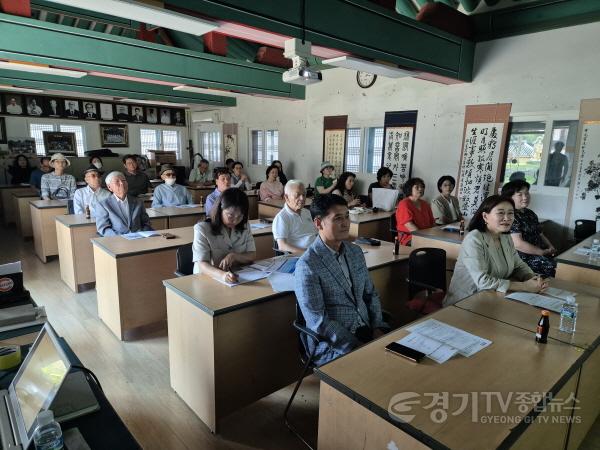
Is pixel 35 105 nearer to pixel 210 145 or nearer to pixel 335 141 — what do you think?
pixel 210 145

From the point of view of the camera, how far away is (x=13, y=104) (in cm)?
920

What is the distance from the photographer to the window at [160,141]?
11.4 m

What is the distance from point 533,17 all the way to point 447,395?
504 centimetres

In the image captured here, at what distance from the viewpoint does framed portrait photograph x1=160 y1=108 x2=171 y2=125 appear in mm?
11586

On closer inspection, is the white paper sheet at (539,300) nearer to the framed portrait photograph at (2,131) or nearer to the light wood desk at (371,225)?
the light wood desk at (371,225)

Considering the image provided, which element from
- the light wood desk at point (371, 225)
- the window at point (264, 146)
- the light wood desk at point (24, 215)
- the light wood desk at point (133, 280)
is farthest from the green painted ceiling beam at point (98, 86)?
the light wood desk at point (371, 225)

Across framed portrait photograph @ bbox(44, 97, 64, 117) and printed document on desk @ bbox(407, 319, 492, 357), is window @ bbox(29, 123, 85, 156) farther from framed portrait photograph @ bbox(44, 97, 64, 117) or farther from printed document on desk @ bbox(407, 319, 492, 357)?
printed document on desk @ bbox(407, 319, 492, 357)

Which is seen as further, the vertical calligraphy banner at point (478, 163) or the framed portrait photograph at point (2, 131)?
the framed portrait photograph at point (2, 131)

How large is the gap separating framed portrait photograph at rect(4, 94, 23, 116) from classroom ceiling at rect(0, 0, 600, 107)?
357 centimetres

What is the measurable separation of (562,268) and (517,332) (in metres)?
1.68

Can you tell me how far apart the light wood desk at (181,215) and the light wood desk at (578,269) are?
13.0 ft

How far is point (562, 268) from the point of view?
119 inches

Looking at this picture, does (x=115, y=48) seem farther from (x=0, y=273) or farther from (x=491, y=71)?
(x=491, y=71)

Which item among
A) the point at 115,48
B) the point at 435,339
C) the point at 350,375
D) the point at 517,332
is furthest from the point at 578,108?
the point at 115,48
